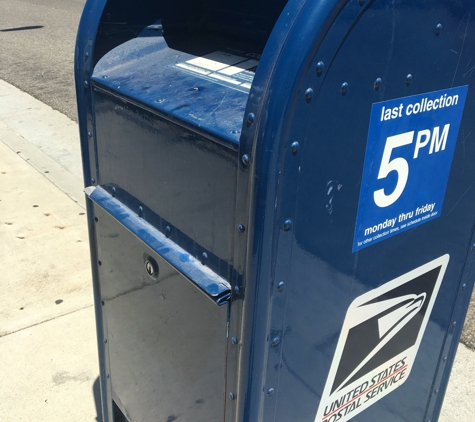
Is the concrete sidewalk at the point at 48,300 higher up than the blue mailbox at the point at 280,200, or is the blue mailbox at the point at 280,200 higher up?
the blue mailbox at the point at 280,200

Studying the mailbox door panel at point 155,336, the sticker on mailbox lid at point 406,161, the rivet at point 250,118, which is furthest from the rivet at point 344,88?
the mailbox door panel at point 155,336

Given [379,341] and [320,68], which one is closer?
[320,68]

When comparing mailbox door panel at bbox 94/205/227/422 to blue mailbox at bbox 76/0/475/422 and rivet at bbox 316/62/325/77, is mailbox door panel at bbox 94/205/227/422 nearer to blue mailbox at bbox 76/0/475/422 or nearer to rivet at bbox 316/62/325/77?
blue mailbox at bbox 76/0/475/422

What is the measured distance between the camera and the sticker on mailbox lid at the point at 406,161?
51.6 inches

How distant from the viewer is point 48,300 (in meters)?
3.19

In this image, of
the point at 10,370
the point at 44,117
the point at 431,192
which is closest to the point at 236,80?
the point at 431,192

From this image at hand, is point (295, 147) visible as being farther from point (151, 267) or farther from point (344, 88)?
point (151, 267)

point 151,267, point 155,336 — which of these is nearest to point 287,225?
point 151,267

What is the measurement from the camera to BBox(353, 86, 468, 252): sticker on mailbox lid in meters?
1.31

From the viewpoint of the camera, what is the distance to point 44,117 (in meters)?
6.13

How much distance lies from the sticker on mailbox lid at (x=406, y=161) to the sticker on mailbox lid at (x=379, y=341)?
214mm

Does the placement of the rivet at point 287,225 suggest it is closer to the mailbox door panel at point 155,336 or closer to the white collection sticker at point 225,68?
the mailbox door panel at point 155,336

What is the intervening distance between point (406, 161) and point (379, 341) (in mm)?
595

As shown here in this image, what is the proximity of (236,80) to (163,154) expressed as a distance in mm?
279
